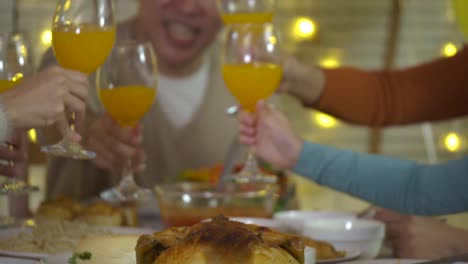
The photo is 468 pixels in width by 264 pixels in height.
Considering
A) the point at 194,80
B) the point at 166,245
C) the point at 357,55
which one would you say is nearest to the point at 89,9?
the point at 166,245

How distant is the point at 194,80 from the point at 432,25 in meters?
2.64

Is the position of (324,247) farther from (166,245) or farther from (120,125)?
(120,125)

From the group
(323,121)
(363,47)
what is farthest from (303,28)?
(323,121)

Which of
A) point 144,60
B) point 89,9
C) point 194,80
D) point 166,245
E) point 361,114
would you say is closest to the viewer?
point 166,245

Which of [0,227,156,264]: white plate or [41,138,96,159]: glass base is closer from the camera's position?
[0,227,156,264]: white plate

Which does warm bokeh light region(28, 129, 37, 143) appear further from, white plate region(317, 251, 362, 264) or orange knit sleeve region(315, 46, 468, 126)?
orange knit sleeve region(315, 46, 468, 126)

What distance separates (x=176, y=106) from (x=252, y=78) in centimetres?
→ 110

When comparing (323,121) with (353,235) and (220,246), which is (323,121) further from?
(220,246)

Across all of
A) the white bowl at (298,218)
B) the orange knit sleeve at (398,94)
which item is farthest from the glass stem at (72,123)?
the orange knit sleeve at (398,94)

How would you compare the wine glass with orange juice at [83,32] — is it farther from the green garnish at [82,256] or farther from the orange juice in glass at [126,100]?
the green garnish at [82,256]

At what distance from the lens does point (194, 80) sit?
307cm

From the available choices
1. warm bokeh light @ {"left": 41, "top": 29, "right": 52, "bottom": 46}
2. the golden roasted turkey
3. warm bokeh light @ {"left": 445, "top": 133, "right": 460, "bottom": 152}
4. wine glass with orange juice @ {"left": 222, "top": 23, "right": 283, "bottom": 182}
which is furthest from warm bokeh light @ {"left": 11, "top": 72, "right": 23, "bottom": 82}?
warm bokeh light @ {"left": 445, "top": 133, "right": 460, "bottom": 152}

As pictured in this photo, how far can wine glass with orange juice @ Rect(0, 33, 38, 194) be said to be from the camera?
153cm

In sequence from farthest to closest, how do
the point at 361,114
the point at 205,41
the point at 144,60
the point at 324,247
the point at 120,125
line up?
the point at 205,41
the point at 361,114
the point at 120,125
the point at 144,60
the point at 324,247
